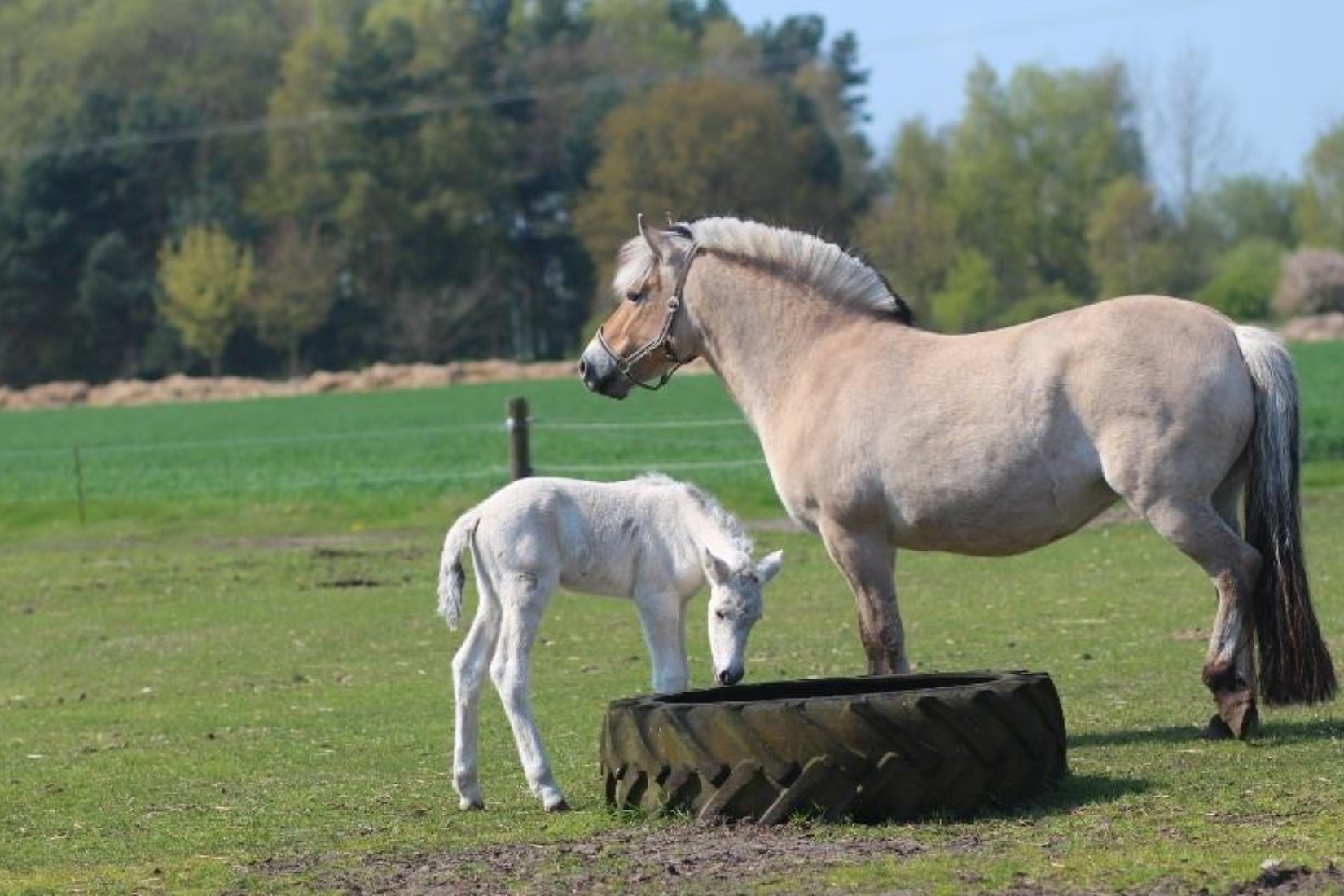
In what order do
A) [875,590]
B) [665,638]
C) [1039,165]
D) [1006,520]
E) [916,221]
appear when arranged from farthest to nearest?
[1039,165] → [916,221] → [875,590] → [1006,520] → [665,638]

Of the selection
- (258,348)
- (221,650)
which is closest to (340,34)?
(258,348)

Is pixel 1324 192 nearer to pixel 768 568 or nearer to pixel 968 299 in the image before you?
pixel 968 299

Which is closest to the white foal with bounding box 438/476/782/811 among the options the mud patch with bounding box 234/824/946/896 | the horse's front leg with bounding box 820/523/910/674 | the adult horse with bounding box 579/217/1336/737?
the horse's front leg with bounding box 820/523/910/674

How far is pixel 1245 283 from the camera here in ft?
272

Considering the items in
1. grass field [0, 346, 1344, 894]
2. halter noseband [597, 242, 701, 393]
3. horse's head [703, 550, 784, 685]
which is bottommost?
grass field [0, 346, 1344, 894]

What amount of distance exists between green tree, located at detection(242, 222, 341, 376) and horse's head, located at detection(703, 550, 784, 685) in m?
77.9

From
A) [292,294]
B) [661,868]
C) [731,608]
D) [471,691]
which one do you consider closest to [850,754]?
[661,868]

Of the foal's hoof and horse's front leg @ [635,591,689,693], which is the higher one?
horse's front leg @ [635,591,689,693]

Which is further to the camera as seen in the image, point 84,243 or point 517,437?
point 84,243

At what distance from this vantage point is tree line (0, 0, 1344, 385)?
85.0 meters

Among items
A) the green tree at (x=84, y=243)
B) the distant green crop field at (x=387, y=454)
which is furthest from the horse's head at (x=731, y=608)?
the green tree at (x=84, y=243)

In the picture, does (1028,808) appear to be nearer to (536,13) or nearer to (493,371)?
(493,371)

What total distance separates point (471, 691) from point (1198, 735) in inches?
129

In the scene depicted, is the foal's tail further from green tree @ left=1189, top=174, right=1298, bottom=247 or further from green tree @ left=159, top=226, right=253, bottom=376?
green tree @ left=1189, top=174, right=1298, bottom=247
